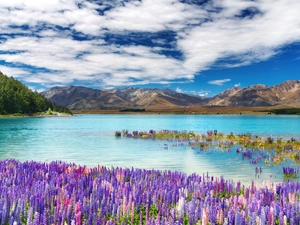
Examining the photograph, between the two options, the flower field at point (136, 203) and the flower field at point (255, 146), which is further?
the flower field at point (255, 146)

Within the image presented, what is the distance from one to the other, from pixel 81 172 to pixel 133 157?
1783 cm

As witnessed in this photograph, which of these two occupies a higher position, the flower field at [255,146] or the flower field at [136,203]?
the flower field at [136,203]

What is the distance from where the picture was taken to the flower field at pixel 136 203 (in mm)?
8086

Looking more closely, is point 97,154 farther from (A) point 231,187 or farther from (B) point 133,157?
(A) point 231,187

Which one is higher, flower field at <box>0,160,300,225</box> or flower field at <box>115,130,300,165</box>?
flower field at <box>0,160,300,225</box>

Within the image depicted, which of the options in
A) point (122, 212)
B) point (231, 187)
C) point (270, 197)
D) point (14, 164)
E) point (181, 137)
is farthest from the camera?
point (181, 137)

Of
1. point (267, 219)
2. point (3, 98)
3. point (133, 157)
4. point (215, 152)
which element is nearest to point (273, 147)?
point (215, 152)

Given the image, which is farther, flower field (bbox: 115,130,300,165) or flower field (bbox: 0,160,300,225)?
flower field (bbox: 115,130,300,165)

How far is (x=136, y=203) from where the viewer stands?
9930 mm

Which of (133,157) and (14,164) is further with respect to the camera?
(133,157)

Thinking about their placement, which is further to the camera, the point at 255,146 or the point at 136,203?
the point at 255,146

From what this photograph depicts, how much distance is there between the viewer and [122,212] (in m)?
9.48

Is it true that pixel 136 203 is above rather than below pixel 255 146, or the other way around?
above

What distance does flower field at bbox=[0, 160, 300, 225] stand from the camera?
8086mm
